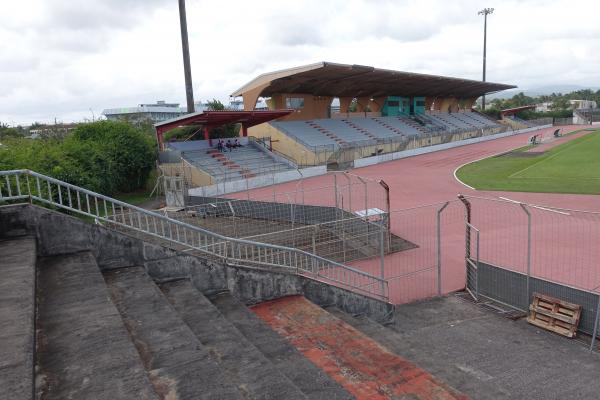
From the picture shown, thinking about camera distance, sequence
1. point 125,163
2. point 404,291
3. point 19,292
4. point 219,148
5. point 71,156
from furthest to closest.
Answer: point 219,148
point 125,163
point 71,156
point 404,291
point 19,292

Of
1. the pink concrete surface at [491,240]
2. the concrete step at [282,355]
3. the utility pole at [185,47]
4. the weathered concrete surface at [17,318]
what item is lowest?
the pink concrete surface at [491,240]

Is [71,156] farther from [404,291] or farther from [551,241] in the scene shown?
[551,241]

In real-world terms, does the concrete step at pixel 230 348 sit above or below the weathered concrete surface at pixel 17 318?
below

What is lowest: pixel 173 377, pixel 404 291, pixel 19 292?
pixel 404 291

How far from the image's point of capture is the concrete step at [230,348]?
421 centimetres

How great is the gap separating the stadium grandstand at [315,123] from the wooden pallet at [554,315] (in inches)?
784

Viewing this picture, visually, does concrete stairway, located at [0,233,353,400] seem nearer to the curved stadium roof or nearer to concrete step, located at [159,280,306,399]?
concrete step, located at [159,280,306,399]

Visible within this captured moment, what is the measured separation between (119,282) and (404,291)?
6.93 metres

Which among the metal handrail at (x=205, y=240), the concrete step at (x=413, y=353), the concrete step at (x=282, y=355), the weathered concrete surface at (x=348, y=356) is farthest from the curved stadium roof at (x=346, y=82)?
the concrete step at (x=282, y=355)

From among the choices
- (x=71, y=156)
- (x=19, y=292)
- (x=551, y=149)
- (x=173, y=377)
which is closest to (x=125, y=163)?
(x=71, y=156)

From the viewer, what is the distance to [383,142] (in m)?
42.8

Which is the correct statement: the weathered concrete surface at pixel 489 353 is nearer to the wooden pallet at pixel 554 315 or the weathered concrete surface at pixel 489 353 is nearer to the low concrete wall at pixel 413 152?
the wooden pallet at pixel 554 315

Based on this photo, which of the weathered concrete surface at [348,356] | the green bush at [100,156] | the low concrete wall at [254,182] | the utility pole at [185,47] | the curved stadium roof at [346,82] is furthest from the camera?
the curved stadium roof at [346,82]

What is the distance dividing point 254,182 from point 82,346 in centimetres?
2376
